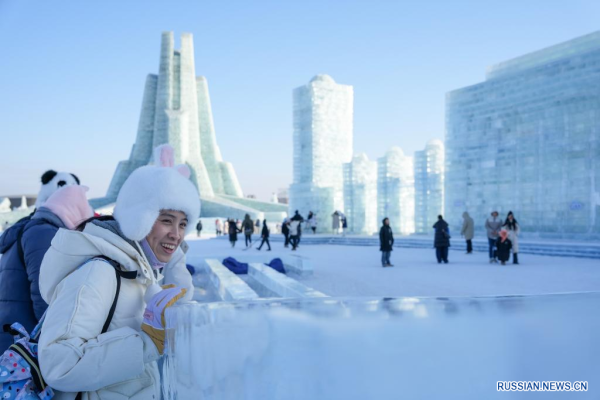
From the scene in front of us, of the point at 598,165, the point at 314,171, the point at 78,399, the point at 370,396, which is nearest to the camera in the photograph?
the point at 370,396

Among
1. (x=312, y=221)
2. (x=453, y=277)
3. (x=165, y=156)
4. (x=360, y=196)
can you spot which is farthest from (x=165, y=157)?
(x=360, y=196)

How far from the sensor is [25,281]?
215cm

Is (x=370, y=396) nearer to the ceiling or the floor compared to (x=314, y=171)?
nearer to the floor

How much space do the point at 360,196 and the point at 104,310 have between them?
22.7 meters

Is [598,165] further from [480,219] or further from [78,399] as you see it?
[78,399]

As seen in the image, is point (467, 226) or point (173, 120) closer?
point (467, 226)

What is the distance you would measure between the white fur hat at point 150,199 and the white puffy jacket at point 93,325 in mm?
85

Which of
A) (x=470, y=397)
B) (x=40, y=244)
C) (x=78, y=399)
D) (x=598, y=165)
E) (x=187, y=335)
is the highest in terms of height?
(x=598, y=165)

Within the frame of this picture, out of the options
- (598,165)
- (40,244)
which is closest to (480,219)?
(598,165)

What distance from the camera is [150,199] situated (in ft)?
5.36

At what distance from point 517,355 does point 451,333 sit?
155mm

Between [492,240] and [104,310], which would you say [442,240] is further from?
[104,310]

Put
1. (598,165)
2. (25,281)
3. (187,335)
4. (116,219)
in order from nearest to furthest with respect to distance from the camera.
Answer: (187,335) → (116,219) → (25,281) → (598,165)

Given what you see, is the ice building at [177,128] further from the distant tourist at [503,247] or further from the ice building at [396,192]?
the distant tourist at [503,247]
